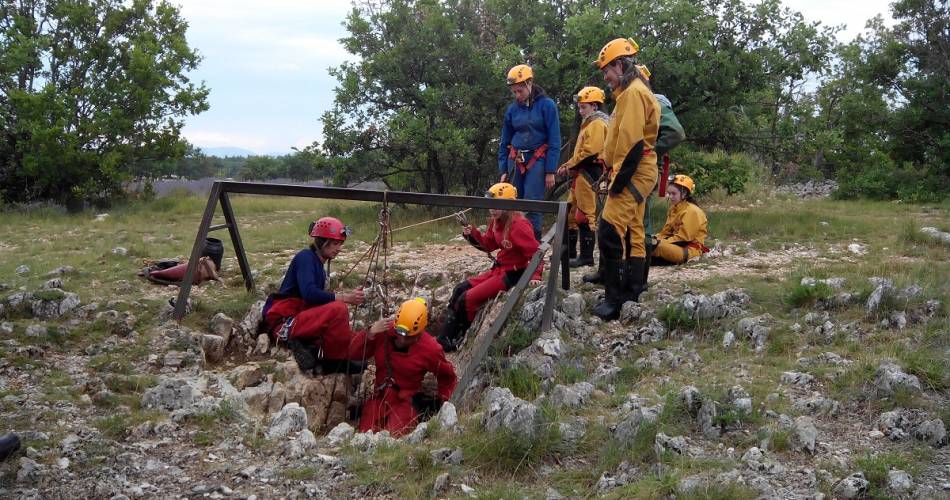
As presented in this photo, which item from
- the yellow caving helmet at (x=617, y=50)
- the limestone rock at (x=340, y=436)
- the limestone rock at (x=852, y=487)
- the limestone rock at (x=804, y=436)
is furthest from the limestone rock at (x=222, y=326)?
the limestone rock at (x=852, y=487)

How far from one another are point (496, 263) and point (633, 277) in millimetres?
1287

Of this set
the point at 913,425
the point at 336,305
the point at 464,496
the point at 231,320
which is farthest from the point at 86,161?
the point at 913,425

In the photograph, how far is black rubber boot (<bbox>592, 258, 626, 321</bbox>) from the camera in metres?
6.75

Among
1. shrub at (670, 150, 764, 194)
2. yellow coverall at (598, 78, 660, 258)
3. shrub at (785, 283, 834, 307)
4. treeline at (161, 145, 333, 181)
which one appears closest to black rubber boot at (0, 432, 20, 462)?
yellow coverall at (598, 78, 660, 258)

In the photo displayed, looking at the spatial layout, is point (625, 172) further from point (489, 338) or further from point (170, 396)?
point (170, 396)

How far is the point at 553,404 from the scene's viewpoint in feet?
16.1

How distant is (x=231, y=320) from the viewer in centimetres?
736

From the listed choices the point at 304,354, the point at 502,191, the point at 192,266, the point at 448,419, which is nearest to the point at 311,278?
the point at 304,354

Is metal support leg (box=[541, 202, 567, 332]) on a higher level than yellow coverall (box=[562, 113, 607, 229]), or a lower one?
lower

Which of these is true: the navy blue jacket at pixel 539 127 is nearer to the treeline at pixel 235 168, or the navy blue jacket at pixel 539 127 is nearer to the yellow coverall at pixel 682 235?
the yellow coverall at pixel 682 235

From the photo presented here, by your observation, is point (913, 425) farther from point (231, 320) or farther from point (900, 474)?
point (231, 320)

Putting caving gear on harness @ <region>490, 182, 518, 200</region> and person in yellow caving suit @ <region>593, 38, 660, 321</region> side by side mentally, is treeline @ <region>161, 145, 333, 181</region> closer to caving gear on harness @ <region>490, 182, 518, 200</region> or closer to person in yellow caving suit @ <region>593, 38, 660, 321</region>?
caving gear on harness @ <region>490, 182, 518, 200</region>

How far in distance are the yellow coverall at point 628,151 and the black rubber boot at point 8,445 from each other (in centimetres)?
447

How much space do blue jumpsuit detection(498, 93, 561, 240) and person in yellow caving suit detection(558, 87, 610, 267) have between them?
0.84 feet
